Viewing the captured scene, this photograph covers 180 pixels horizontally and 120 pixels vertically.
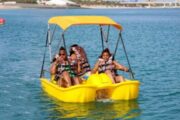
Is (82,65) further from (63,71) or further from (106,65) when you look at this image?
(106,65)

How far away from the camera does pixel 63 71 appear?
17.5 m

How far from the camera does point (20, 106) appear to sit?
17.0m

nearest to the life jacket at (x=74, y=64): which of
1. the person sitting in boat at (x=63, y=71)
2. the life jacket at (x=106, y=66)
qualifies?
the person sitting in boat at (x=63, y=71)

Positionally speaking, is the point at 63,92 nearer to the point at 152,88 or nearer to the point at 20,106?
the point at 20,106

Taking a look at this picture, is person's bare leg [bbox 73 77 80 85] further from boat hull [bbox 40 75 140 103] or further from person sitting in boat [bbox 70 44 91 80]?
person sitting in boat [bbox 70 44 91 80]

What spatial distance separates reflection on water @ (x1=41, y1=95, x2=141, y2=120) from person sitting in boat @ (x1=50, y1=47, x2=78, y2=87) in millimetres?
689

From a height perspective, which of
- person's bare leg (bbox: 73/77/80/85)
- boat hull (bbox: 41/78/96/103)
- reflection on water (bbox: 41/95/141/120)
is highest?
person's bare leg (bbox: 73/77/80/85)

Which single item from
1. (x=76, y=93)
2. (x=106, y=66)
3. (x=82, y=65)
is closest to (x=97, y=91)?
(x=76, y=93)

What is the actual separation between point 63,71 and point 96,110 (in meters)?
1.95

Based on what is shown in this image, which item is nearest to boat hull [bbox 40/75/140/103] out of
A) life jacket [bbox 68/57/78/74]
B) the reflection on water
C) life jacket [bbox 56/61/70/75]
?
the reflection on water

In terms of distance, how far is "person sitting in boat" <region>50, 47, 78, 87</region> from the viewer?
56.6 feet

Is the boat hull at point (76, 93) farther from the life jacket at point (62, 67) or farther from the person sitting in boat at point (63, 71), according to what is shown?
the life jacket at point (62, 67)

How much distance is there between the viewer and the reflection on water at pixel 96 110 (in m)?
15.7

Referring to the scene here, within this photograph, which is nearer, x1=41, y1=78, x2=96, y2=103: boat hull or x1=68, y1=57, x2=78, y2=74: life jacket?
x1=41, y1=78, x2=96, y2=103: boat hull
